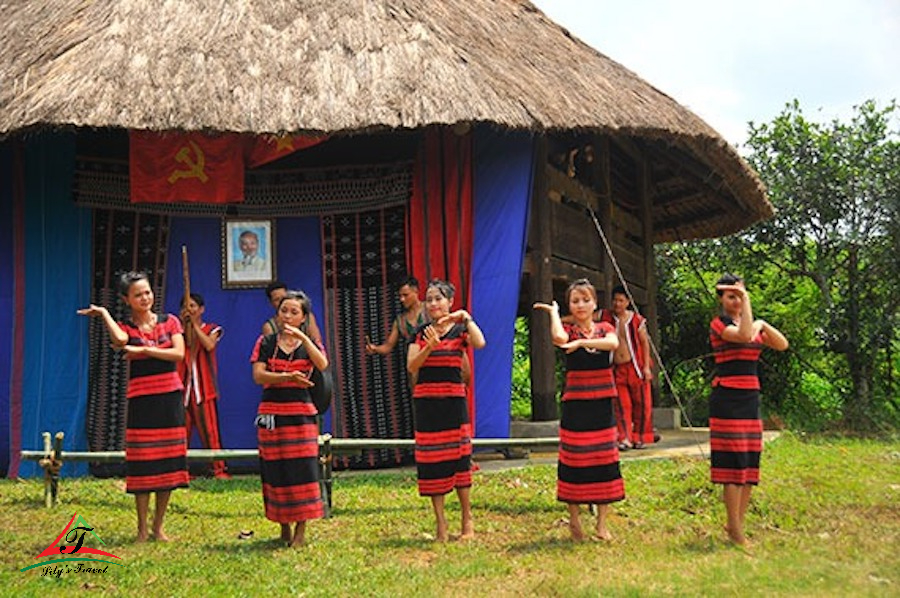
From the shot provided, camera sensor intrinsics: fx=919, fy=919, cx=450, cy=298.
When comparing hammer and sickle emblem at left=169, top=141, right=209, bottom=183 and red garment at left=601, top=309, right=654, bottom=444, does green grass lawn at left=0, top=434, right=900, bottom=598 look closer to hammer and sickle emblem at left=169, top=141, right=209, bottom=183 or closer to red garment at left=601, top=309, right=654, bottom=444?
red garment at left=601, top=309, right=654, bottom=444

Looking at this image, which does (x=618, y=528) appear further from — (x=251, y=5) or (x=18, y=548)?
(x=251, y=5)

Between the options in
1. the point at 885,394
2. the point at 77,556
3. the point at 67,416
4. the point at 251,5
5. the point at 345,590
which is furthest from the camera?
the point at 885,394

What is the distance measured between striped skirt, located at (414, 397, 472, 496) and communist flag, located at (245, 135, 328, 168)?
2.77 metres

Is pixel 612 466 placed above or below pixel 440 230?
below

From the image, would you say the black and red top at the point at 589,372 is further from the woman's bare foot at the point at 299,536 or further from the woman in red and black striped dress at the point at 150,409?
the woman in red and black striped dress at the point at 150,409

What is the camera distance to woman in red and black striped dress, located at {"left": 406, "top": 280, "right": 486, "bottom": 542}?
439cm

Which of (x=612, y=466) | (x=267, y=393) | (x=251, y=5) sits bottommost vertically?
(x=612, y=466)

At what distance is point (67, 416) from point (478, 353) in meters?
3.04

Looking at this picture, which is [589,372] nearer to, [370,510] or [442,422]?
[442,422]

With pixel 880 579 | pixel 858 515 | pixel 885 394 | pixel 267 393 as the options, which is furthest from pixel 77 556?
pixel 885 394

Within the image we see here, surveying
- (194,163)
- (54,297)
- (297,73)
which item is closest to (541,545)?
(297,73)

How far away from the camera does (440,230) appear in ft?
22.9

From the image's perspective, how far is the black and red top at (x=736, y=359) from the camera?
4238 millimetres
